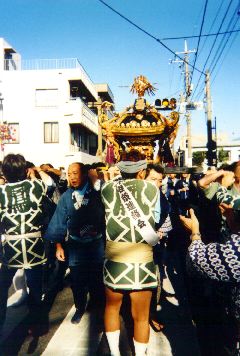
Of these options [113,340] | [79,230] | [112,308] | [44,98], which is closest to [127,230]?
[112,308]

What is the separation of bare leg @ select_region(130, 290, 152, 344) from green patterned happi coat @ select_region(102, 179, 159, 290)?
0.29 feet

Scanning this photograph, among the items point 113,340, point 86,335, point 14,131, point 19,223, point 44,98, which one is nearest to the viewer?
point 113,340

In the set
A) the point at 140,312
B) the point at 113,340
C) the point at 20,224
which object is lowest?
the point at 113,340

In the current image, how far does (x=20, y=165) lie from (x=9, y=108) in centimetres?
2446

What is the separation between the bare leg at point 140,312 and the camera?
2869 mm

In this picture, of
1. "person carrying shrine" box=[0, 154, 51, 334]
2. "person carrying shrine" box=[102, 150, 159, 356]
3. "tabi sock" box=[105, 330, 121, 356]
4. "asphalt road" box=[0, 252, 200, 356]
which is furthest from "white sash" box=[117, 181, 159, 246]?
"asphalt road" box=[0, 252, 200, 356]

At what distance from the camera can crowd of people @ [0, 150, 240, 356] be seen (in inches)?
89.9

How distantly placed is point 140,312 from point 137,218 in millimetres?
806

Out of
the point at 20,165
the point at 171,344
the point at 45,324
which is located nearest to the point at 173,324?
the point at 171,344

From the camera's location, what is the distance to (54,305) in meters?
4.58

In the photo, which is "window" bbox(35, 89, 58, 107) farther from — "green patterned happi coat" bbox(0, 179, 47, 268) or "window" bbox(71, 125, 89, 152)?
"green patterned happi coat" bbox(0, 179, 47, 268)

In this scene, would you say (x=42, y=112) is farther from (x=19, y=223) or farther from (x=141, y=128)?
(x=19, y=223)

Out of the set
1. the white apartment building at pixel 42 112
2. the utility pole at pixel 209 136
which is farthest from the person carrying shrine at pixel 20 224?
Answer: the white apartment building at pixel 42 112

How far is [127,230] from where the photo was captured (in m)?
2.83
